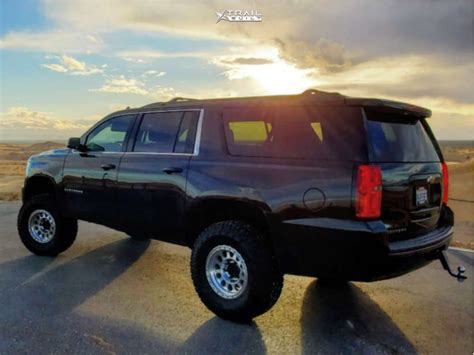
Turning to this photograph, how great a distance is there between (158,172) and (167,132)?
458 millimetres

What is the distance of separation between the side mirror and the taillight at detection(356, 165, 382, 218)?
370 centimetres

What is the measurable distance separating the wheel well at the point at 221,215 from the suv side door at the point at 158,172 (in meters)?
0.15

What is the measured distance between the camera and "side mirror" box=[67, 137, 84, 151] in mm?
5719

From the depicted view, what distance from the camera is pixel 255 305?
154 inches

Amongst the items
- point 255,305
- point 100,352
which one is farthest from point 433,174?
point 100,352

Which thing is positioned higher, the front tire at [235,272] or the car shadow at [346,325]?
the front tire at [235,272]

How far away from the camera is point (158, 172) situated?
4727 mm

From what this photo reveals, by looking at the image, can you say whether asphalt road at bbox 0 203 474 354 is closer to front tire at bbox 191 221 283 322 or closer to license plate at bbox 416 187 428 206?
front tire at bbox 191 221 283 322

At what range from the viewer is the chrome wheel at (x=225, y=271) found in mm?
4086

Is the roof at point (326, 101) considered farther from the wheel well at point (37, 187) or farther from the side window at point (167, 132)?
the wheel well at point (37, 187)

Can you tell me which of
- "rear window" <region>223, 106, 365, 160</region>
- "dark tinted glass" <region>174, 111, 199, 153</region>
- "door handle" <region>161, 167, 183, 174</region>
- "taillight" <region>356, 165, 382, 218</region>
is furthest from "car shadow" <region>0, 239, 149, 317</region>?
"taillight" <region>356, 165, 382, 218</region>

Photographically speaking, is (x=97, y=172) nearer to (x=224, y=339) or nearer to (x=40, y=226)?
(x=40, y=226)

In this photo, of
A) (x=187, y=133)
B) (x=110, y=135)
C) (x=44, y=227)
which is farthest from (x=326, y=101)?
(x=44, y=227)

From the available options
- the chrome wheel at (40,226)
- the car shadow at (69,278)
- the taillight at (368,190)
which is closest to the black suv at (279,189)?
the taillight at (368,190)
